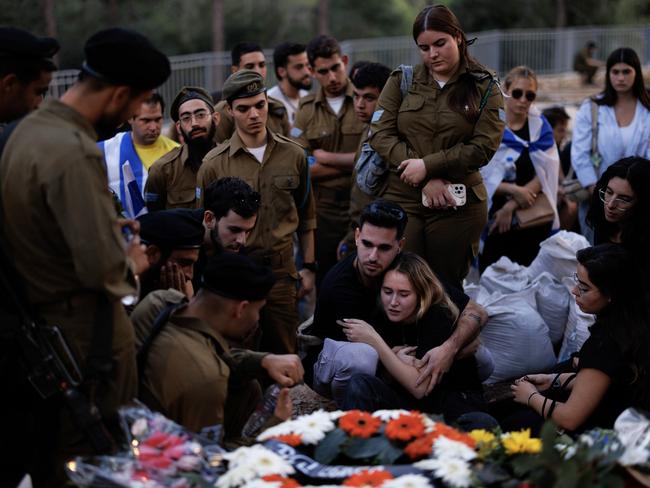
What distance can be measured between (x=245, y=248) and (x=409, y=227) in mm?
948

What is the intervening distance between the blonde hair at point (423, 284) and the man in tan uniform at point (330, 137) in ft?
7.22

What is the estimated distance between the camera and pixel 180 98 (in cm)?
649

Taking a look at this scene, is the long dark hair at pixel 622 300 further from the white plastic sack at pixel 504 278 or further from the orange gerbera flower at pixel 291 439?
the white plastic sack at pixel 504 278

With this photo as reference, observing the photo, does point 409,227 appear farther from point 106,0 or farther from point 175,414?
point 106,0

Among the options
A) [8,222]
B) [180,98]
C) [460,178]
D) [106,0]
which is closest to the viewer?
[8,222]

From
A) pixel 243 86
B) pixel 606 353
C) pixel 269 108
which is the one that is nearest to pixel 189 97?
pixel 243 86

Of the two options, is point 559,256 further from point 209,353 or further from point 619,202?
point 209,353

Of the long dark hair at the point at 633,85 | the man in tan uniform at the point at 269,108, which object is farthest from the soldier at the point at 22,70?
the long dark hair at the point at 633,85

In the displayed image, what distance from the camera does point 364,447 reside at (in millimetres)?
3484

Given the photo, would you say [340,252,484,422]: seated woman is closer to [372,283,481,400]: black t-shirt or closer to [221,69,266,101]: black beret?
[372,283,481,400]: black t-shirt

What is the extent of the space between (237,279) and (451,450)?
1022mm

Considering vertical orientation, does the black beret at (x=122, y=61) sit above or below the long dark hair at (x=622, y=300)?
above

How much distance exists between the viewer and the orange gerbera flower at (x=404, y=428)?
3500 millimetres

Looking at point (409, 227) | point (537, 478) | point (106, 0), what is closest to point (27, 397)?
point (537, 478)
